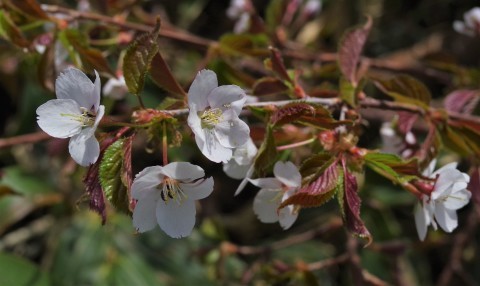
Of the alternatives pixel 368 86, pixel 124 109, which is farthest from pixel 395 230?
pixel 124 109

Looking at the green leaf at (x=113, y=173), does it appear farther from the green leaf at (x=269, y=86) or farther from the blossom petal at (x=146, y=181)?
the green leaf at (x=269, y=86)

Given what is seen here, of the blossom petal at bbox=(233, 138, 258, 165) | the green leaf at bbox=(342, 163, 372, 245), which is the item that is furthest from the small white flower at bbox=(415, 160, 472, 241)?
the blossom petal at bbox=(233, 138, 258, 165)

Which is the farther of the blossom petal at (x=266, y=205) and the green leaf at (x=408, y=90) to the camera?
the green leaf at (x=408, y=90)

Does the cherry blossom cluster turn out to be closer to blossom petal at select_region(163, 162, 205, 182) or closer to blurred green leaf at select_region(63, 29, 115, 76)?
blossom petal at select_region(163, 162, 205, 182)

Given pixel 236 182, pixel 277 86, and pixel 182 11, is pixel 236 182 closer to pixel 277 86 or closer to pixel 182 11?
pixel 182 11

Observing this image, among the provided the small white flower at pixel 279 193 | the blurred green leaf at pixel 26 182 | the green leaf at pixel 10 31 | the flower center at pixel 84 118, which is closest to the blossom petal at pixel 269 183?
the small white flower at pixel 279 193

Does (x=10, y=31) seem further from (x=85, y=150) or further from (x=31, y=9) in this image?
(x=85, y=150)

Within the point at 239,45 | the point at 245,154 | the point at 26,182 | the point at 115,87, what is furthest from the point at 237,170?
the point at 26,182
